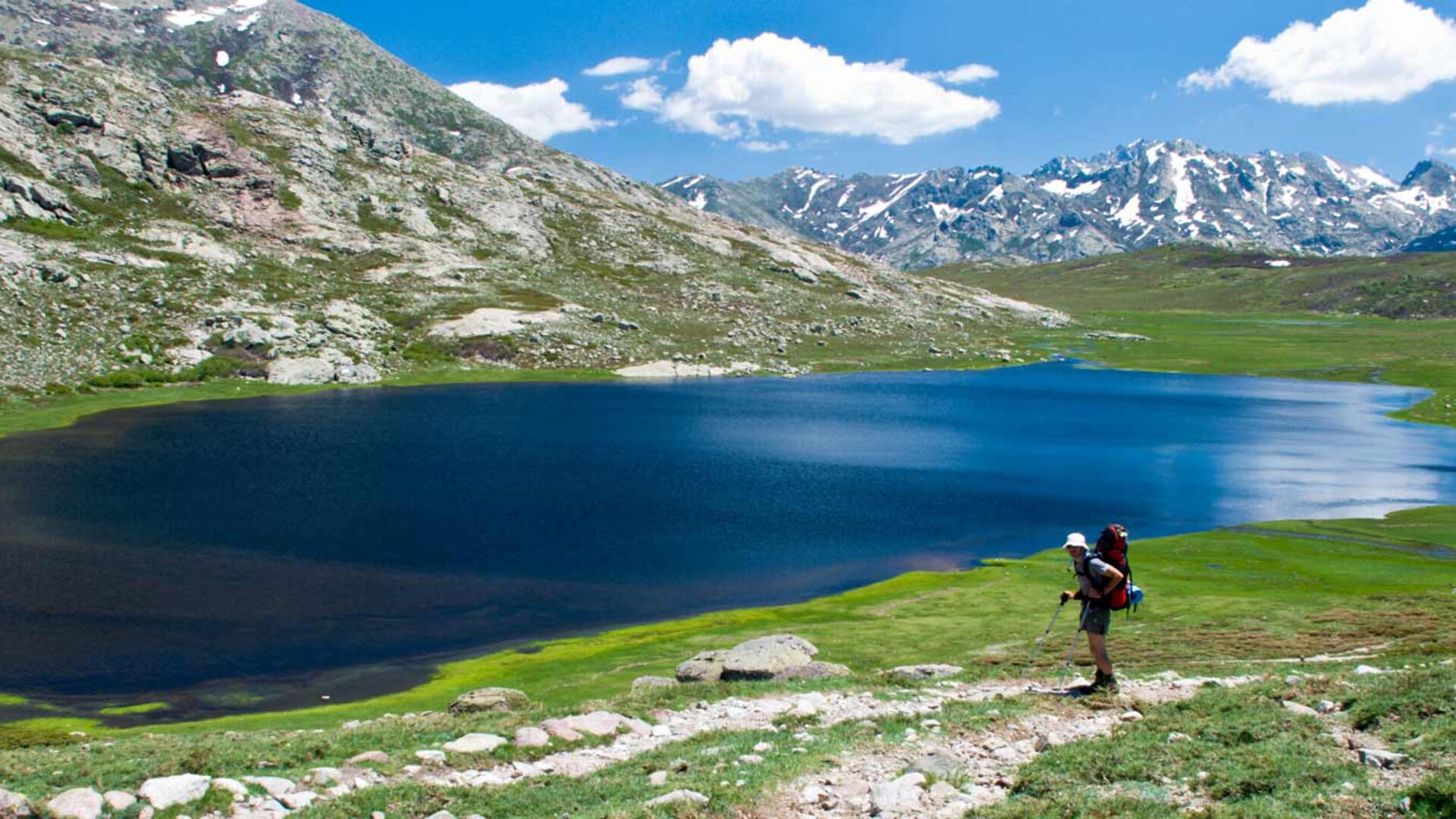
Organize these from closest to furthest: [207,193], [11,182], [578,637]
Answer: [578,637], [11,182], [207,193]

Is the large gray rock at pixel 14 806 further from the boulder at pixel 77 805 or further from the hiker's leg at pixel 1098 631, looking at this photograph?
the hiker's leg at pixel 1098 631

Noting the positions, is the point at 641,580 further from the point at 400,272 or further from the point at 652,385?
the point at 400,272

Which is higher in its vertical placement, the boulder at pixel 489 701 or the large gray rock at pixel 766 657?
the boulder at pixel 489 701

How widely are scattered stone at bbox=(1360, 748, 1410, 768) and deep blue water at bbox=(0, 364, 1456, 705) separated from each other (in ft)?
110

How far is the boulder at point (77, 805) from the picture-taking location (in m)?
14.7

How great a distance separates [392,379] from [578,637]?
107 m

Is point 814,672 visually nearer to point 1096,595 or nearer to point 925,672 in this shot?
point 925,672

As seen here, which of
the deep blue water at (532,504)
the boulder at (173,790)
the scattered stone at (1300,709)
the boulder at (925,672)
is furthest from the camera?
the deep blue water at (532,504)

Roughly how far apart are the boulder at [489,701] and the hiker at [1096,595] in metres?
14.2

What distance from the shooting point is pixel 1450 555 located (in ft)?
177

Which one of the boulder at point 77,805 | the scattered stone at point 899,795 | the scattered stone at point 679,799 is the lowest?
the scattered stone at point 899,795

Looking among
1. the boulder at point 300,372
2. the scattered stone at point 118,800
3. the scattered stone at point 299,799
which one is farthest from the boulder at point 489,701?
the boulder at point 300,372

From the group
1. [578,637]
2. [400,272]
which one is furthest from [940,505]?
[400,272]

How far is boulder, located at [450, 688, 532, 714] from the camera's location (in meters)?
23.8
